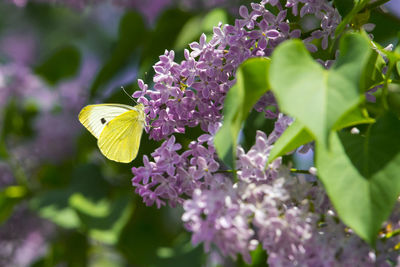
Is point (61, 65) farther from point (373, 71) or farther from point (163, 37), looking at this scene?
point (373, 71)

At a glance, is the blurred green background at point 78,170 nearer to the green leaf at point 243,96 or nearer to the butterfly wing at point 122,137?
the butterfly wing at point 122,137

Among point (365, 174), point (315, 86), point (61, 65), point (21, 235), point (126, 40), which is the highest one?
point (315, 86)

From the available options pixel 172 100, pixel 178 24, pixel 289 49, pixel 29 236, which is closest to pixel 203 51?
pixel 172 100

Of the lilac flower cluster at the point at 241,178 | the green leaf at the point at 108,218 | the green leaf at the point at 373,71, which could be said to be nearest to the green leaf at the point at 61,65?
the green leaf at the point at 108,218

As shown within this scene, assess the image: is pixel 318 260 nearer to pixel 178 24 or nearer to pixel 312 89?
pixel 312 89

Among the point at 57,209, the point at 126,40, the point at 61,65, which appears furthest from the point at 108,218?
the point at 61,65

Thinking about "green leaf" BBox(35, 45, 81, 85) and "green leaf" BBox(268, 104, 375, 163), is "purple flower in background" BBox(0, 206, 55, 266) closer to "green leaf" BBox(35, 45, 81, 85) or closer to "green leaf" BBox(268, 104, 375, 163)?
"green leaf" BBox(35, 45, 81, 85)
